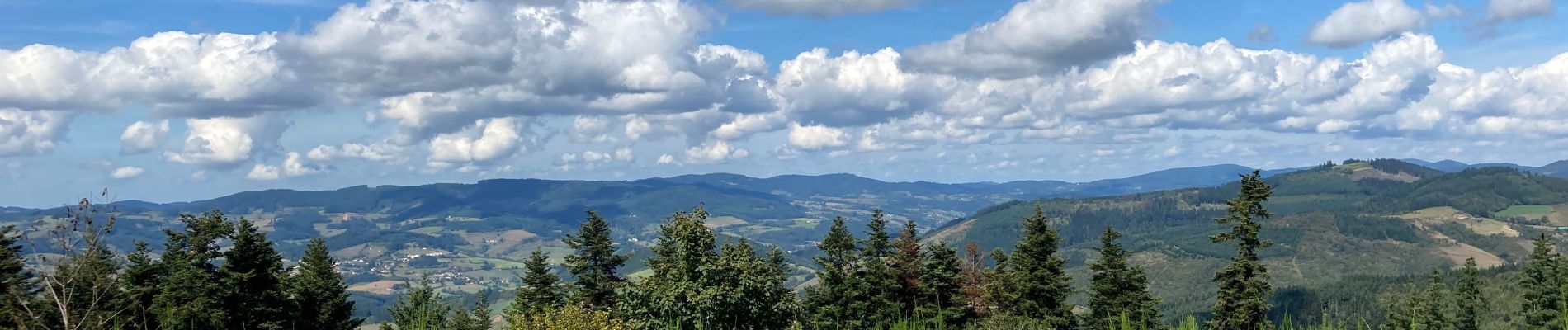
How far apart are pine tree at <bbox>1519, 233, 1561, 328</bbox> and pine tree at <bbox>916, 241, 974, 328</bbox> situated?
49.3 meters

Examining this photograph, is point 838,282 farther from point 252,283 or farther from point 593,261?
point 252,283

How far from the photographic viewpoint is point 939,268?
180ft

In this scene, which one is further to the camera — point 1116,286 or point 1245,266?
point 1116,286

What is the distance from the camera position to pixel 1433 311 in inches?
3423

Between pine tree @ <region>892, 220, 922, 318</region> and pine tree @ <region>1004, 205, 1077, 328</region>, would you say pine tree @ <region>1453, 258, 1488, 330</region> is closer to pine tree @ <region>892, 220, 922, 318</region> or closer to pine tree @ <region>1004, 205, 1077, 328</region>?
pine tree @ <region>1004, 205, 1077, 328</region>

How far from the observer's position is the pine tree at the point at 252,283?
46.9 metres

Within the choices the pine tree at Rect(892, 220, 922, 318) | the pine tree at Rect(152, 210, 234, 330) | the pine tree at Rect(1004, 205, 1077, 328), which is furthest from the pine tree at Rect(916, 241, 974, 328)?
the pine tree at Rect(152, 210, 234, 330)

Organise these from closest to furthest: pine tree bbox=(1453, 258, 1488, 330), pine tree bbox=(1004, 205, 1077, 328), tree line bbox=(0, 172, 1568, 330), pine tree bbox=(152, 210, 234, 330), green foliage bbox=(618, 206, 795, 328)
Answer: green foliage bbox=(618, 206, 795, 328)
tree line bbox=(0, 172, 1568, 330)
pine tree bbox=(152, 210, 234, 330)
pine tree bbox=(1004, 205, 1077, 328)
pine tree bbox=(1453, 258, 1488, 330)

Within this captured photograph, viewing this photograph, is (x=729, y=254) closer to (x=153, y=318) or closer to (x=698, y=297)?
(x=698, y=297)

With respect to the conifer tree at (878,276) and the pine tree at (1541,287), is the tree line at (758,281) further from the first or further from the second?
the pine tree at (1541,287)

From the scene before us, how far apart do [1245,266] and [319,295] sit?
50.1 metres

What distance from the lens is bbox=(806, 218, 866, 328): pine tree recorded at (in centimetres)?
5769

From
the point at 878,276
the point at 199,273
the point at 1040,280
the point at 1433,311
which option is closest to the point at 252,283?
the point at 199,273

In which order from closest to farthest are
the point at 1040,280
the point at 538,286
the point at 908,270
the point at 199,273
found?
the point at 199,273
the point at 1040,280
the point at 908,270
the point at 538,286
